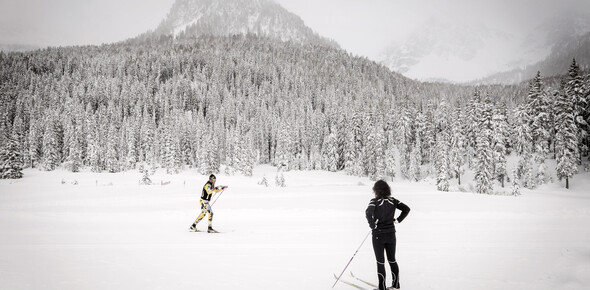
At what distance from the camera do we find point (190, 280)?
6598 mm

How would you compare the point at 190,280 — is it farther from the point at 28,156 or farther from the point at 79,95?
the point at 79,95

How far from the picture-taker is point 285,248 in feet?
31.4

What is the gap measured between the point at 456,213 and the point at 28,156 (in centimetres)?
10674

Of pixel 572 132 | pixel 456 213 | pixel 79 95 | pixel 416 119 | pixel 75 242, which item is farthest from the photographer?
pixel 79 95

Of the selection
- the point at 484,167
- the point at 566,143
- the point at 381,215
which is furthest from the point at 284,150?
the point at 381,215

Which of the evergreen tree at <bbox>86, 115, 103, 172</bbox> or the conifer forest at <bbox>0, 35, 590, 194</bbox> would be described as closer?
the conifer forest at <bbox>0, 35, 590, 194</bbox>

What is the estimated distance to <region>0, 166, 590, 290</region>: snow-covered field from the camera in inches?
262

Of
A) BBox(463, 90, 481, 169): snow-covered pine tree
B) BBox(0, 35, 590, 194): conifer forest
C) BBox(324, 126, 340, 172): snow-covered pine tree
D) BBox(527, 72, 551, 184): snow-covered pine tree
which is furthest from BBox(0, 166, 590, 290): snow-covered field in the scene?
BBox(324, 126, 340, 172): snow-covered pine tree

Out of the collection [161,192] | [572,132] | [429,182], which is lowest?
[429,182]

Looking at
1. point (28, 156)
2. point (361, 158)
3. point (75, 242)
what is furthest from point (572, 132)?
point (28, 156)

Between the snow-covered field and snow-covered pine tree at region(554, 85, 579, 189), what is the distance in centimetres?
3177

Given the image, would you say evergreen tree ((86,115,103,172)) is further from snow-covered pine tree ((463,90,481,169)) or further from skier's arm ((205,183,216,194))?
snow-covered pine tree ((463,90,481,169))

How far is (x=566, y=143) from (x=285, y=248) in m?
51.0

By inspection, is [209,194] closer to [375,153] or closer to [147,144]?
[375,153]
